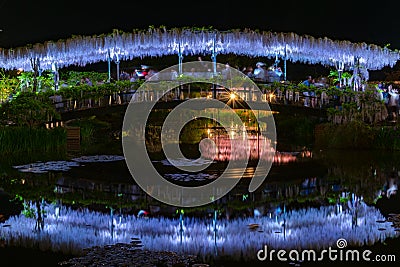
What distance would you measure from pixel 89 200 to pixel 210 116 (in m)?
20.7

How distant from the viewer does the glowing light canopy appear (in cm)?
2625

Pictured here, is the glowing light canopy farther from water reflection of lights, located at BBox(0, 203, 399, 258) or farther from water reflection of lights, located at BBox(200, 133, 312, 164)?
water reflection of lights, located at BBox(0, 203, 399, 258)

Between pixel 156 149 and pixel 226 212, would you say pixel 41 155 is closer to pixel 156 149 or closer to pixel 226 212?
pixel 156 149

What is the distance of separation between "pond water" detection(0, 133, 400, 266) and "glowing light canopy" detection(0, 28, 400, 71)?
1298cm

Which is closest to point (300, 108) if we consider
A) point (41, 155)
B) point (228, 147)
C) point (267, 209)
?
point (228, 147)

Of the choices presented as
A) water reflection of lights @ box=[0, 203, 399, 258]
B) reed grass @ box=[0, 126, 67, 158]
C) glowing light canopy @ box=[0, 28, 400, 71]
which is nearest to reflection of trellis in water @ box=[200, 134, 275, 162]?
reed grass @ box=[0, 126, 67, 158]

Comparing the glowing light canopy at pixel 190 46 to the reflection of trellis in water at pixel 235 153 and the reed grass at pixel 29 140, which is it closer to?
the reflection of trellis in water at pixel 235 153

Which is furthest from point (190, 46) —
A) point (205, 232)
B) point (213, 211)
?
point (205, 232)

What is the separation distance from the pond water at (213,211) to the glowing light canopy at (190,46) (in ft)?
42.6

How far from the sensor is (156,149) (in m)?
19.5

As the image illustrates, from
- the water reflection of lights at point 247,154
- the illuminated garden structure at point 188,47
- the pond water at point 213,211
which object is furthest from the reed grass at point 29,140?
the illuminated garden structure at point 188,47

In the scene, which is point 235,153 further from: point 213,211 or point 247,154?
point 213,211

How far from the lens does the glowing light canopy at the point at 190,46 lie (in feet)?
86.1

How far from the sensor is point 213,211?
8.59 meters
